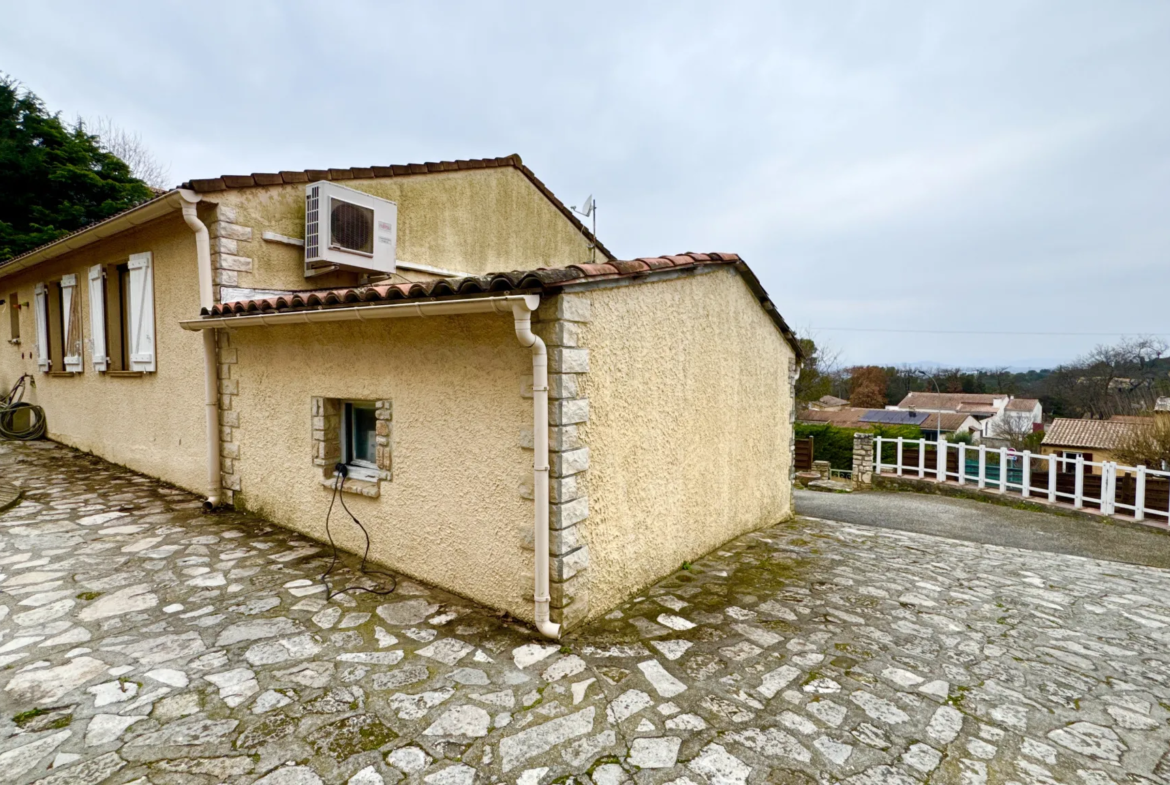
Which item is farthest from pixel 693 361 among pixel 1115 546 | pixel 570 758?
pixel 1115 546

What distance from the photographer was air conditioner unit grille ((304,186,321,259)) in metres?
5.97

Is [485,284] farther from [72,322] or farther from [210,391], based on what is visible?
[72,322]

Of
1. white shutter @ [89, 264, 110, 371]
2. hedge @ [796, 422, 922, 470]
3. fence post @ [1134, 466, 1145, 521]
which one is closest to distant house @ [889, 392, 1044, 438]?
hedge @ [796, 422, 922, 470]

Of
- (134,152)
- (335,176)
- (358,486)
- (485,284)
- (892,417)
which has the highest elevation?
(134,152)

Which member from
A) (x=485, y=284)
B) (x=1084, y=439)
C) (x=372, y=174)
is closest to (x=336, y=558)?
(x=485, y=284)

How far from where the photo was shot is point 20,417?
31.5 ft

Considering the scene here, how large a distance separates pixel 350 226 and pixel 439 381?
3.31 m

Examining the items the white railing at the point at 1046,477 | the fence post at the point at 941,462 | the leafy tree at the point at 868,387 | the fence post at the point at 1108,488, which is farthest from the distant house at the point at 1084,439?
the leafy tree at the point at 868,387

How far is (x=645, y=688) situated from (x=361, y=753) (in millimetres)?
1470

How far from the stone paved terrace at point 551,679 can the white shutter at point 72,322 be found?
444 centimetres

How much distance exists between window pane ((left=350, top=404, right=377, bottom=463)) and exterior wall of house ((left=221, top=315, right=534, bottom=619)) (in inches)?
7.9

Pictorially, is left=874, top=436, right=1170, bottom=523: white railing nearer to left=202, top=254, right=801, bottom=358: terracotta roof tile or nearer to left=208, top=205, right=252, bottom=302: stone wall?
left=202, top=254, right=801, bottom=358: terracotta roof tile

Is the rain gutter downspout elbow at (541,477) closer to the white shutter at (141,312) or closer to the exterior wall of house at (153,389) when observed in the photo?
the exterior wall of house at (153,389)

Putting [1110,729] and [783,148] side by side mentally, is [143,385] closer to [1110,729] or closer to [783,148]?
[1110,729]
